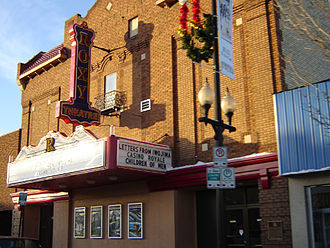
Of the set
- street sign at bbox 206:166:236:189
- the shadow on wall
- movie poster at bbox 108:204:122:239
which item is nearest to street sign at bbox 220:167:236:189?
street sign at bbox 206:166:236:189

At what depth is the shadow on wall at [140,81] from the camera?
1889 cm

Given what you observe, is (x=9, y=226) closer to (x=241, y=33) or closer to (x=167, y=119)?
(x=167, y=119)

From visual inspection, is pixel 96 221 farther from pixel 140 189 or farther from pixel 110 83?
pixel 110 83

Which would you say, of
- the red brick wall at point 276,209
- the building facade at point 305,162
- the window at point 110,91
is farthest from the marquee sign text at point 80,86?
the building facade at point 305,162

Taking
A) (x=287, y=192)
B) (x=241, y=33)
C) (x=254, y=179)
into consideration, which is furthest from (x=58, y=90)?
(x=287, y=192)

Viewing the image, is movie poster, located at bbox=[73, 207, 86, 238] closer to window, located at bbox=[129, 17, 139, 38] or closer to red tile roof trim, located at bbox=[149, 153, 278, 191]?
red tile roof trim, located at bbox=[149, 153, 278, 191]

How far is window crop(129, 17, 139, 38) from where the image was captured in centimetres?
2068

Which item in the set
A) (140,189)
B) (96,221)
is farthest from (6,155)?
(140,189)

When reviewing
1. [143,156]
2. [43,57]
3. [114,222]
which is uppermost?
[43,57]

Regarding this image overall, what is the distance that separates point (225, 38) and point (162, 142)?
7.82 metres

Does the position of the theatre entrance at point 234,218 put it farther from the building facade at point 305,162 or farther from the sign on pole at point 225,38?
the sign on pole at point 225,38

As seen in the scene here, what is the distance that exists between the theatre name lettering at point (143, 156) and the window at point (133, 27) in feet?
21.6

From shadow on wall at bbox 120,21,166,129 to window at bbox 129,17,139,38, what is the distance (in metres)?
0.33

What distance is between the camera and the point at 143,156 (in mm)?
16375
